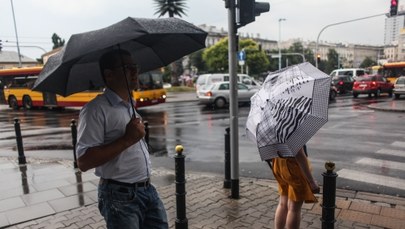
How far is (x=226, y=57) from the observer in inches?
2677

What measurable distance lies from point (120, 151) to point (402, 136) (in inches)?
381

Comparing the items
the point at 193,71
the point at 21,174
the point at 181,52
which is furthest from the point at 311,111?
the point at 193,71

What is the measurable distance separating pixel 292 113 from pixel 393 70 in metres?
32.8

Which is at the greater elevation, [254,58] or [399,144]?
[254,58]

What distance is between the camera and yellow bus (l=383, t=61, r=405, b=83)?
98.5 ft

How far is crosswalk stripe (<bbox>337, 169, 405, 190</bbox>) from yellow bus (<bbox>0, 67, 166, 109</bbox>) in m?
13.4

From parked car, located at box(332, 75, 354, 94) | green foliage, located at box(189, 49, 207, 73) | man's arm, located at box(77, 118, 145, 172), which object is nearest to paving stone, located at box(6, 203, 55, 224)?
man's arm, located at box(77, 118, 145, 172)

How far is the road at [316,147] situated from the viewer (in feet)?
20.3

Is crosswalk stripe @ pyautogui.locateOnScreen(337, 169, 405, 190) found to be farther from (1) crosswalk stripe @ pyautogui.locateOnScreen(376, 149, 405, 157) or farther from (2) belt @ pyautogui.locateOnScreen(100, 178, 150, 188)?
(2) belt @ pyautogui.locateOnScreen(100, 178, 150, 188)

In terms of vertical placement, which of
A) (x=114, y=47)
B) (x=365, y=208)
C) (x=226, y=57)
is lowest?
(x=365, y=208)

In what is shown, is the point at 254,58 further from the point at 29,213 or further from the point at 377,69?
the point at 29,213

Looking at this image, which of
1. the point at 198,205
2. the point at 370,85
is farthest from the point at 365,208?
the point at 370,85

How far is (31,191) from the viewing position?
565 cm

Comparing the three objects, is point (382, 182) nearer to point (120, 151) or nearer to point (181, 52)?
point (181, 52)
